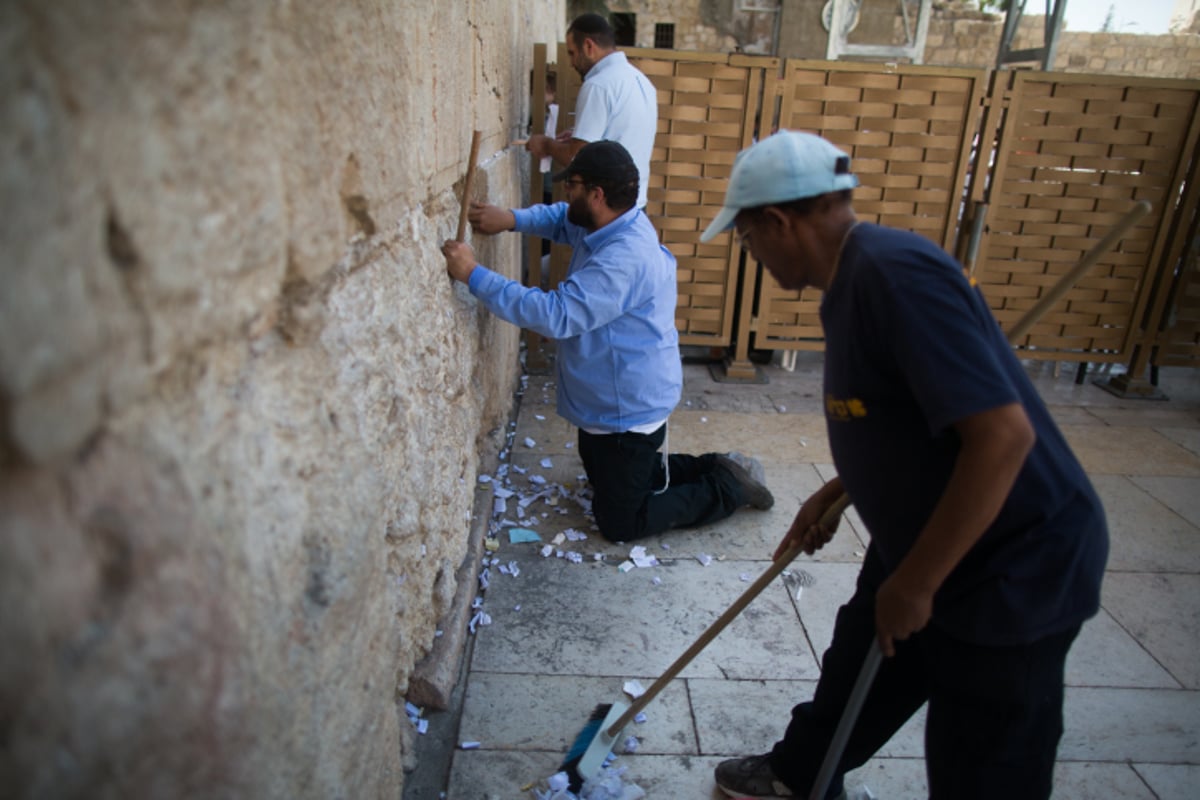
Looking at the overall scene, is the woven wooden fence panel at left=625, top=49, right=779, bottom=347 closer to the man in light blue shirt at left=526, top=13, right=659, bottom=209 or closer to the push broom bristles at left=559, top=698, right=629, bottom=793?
the man in light blue shirt at left=526, top=13, right=659, bottom=209

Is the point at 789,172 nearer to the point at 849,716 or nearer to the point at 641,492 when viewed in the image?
the point at 849,716

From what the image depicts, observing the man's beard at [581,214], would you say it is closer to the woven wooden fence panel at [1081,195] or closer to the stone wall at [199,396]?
the stone wall at [199,396]

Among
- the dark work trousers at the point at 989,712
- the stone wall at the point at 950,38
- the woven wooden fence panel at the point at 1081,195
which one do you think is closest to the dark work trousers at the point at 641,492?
the dark work trousers at the point at 989,712

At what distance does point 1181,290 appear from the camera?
6.11m

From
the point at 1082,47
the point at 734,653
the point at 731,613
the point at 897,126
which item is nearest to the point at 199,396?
the point at 731,613

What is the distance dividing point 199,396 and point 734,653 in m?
2.61

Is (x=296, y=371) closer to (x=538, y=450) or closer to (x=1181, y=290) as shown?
(x=538, y=450)

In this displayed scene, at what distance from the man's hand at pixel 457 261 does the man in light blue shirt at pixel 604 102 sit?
6.67 ft

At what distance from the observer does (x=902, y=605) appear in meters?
1.65

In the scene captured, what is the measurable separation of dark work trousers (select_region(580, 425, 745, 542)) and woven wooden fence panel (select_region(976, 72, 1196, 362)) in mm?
3516

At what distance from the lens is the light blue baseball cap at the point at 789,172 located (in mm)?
1690

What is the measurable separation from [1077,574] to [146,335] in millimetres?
1830

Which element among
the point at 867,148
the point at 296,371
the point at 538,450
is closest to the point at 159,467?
the point at 296,371

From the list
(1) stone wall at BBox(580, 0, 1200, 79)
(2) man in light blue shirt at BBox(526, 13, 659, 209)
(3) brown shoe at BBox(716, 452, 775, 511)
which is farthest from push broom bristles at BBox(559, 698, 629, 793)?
(1) stone wall at BBox(580, 0, 1200, 79)
